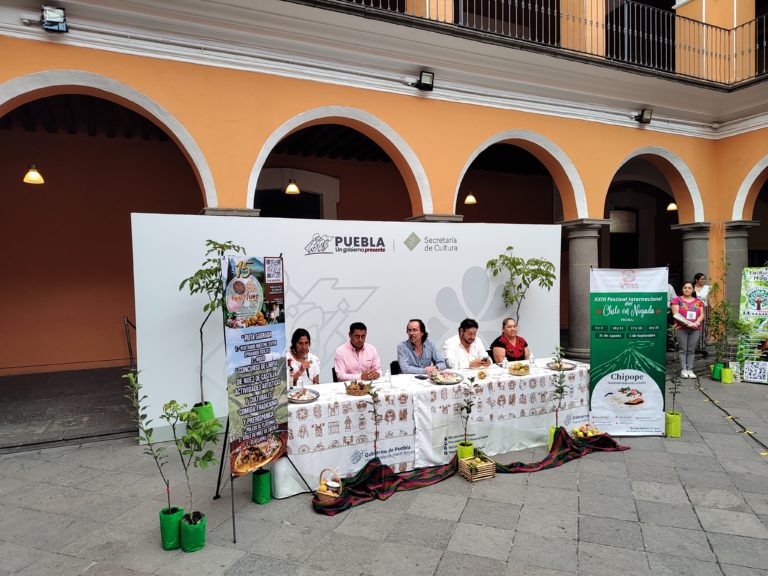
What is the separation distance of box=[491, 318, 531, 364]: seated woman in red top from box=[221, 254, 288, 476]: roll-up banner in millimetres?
2836

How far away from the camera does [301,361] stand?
504cm

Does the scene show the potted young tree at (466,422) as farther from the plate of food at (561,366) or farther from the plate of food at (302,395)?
the plate of food at (302,395)

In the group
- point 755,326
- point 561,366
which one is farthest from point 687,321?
point 561,366

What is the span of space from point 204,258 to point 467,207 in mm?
7782


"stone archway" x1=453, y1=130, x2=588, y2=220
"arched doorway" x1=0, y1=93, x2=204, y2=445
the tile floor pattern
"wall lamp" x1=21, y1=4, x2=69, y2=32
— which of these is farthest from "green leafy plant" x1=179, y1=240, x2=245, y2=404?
"stone archway" x1=453, y1=130, x2=588, y2=220

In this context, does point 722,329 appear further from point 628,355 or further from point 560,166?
point 628,355

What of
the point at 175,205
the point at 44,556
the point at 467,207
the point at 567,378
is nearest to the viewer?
the point at 44,556

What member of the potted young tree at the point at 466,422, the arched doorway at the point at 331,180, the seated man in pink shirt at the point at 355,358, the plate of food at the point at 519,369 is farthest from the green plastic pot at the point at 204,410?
the arched doorway at the point at 331,180

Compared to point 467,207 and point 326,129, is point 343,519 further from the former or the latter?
point 467,207

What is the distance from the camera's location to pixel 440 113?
7082mm

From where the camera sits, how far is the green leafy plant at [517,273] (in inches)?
271

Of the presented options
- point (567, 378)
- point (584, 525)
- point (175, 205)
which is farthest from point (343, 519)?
point (175, 205)

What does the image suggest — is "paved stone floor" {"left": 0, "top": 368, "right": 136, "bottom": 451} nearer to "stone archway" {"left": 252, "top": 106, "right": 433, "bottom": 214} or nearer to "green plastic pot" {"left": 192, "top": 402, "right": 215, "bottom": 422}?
"green plastic pot" {"left": 192, "top": 402, "right": 215, "bottom": 422}

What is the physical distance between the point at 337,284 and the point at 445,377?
2.03m
